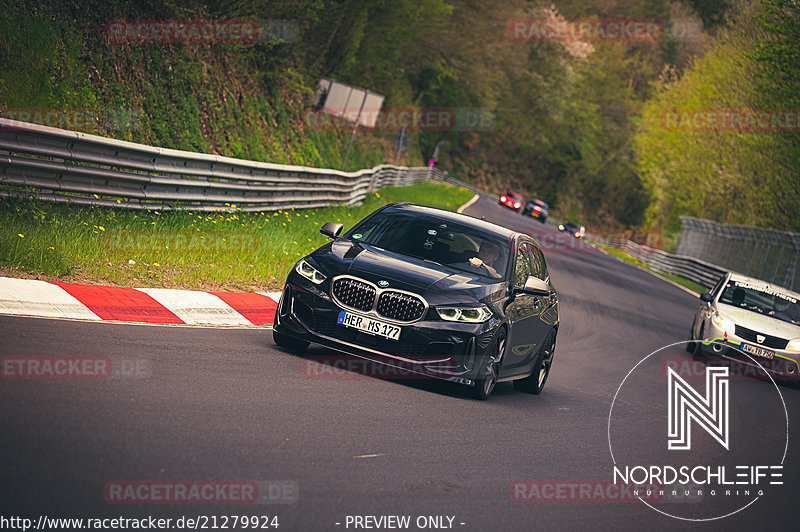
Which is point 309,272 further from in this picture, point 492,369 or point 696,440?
point 696,440

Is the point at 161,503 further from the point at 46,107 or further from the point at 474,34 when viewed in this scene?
the point at 474,34

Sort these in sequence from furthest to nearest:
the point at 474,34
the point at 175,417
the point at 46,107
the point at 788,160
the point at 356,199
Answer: the point at 474,34 → the point at 788,160 → the point at 356,199 → the point at 46,107 → the point at 175,417

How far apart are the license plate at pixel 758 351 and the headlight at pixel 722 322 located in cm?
37

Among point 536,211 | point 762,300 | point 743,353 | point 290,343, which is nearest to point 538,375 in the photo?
point 290,343

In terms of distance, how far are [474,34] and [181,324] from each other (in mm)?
64529

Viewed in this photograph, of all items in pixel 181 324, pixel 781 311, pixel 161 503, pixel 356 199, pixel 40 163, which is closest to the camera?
pixel 161 503

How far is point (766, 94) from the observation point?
44.8m

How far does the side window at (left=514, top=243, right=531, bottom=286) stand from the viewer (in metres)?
10.4

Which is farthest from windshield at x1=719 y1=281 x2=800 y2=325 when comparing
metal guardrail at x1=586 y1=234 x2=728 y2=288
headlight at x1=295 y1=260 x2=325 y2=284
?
metal guardrail at x1=586 y1=234 x2=728 y2=288

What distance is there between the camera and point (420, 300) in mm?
8953

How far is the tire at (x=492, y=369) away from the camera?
30.7 feet

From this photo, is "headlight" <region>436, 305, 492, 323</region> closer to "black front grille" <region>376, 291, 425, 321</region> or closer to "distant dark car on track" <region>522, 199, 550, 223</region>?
"black front grille" <region>376, 291, 425, 321</region>

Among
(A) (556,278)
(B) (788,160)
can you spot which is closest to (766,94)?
(B) (788,160)

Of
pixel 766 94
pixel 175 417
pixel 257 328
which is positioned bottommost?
pixel 257 328
